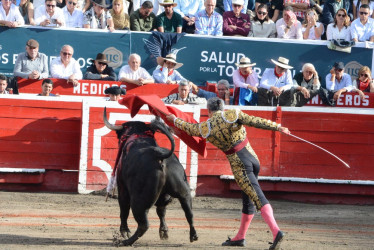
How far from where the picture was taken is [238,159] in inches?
299

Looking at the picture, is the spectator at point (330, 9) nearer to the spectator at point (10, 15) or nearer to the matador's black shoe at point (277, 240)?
the spectator at point (10, 15)

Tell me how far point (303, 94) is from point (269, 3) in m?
3.16

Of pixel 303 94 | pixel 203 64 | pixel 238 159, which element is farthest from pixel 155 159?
pixel 203 64

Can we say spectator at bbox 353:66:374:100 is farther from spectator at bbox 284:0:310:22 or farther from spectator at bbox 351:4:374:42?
spectator at bbox 284:0:310:22

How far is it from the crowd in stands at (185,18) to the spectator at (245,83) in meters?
1.29

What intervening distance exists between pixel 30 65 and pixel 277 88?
3.67 meters

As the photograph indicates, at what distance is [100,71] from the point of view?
12.5 meters

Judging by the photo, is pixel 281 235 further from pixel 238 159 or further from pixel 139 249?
pixel 139 249

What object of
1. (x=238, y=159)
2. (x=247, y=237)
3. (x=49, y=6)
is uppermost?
(x=49, y=6)

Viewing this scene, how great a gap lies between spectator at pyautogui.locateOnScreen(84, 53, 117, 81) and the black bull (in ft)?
15.4

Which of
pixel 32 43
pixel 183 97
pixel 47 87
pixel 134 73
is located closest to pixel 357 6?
pixel 134 73

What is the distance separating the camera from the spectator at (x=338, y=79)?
12438 millimetres

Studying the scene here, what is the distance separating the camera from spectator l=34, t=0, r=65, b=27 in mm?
12914

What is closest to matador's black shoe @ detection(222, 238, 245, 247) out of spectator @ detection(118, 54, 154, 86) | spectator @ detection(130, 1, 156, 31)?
spectator @ detection(118, 54, 154, 86)
